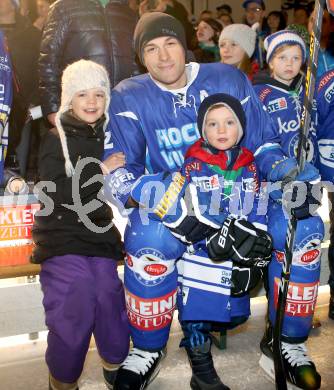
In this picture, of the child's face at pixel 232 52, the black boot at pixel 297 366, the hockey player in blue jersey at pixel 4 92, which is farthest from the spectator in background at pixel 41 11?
the black boot at pixel 297 366

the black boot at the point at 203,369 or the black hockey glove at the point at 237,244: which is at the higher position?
the black hockey glove at the point at 237,244

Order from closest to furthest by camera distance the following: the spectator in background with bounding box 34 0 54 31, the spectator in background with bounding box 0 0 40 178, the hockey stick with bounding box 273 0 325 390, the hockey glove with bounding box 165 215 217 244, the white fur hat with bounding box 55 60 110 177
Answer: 1. the hockey stick with bounding box 273 0 325 390
2. the hockey glove with bounding box 165 215 217 244
3. the white fur hat with bounding box 55 60 110 177
4. the spectator in background with bounding box 0 0 40 178
5. the spectator in background with bounding box 34 0 54 31

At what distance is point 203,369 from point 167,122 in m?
1.04

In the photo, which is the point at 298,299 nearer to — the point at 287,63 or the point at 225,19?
the point at 287,63

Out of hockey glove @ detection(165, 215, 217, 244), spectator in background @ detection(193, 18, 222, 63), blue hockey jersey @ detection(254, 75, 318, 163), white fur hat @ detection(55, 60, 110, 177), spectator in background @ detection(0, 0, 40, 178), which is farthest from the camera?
spectator in background @ detection(193, 18, 222, 63)

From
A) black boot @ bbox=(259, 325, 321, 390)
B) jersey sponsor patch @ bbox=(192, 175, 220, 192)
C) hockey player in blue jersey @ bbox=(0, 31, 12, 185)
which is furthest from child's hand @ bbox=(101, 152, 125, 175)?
black boot @ bbox=(259, 325, 321, 390)

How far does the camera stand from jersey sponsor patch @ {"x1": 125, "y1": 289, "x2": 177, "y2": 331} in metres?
2.08

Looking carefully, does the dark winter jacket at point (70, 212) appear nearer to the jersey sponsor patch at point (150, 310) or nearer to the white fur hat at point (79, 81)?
the white fur hat at point (79, 81)

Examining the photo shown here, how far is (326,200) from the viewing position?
3.22 metres

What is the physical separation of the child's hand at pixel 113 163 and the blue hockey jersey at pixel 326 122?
Result: 3.61ft

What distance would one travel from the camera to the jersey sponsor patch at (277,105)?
256 cm

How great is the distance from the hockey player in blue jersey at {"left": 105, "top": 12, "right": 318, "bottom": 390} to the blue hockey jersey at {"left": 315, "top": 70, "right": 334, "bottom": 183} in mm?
441

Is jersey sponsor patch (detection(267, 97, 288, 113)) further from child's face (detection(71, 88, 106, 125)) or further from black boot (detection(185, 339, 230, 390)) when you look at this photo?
black boot (detection(185, 339, 230, 390))

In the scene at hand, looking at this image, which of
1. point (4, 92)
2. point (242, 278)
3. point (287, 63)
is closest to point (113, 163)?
point (242, 278)
